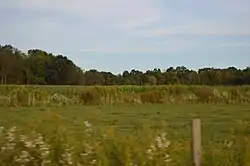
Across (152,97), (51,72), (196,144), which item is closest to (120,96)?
(152,97)

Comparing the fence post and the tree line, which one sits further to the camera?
the tree line

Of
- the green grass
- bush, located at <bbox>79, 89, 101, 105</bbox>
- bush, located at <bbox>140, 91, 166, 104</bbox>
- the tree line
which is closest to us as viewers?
the green grass

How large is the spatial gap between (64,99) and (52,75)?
43.7 m

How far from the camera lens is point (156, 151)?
646cm

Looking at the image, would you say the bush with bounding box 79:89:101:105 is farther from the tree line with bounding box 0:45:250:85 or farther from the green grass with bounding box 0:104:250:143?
Result: the tree line with bounding box 0:45:250:85

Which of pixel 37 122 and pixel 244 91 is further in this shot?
pixel 244 91

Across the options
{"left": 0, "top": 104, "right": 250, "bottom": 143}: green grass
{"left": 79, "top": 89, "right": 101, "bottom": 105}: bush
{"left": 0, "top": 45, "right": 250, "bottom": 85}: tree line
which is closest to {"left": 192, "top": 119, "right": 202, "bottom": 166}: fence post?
{"left": 0, "top": 104, "right": 250, "bottom": 143}: green grass

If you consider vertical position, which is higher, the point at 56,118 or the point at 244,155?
the point at 56,118

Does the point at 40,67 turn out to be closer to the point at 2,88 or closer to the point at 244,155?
the point at 2,88

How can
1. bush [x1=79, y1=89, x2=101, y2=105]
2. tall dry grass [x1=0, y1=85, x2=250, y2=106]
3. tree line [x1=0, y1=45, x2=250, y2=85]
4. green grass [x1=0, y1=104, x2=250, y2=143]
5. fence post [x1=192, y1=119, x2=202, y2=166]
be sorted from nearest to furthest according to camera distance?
fence post [x1=192, y1=119, x2=202, y2=166] < green grass [x1=0, y1=104, x2=250, y2=143] < tall dry grass [x1=0, y1=85, x2=250, y2=106] < bush [x1=79, y1=89, x2=101, y2=105] < tree line [x1=0, y1=45, x2=250, y2=85]

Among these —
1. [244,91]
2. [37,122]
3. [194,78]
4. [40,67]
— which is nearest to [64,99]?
Result: [244,91]

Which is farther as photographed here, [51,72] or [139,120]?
[51,72]

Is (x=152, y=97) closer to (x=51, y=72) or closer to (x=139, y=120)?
(x=139, y=120)

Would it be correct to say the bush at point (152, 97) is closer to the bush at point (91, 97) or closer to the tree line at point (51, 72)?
the bush at point (91, 97)
